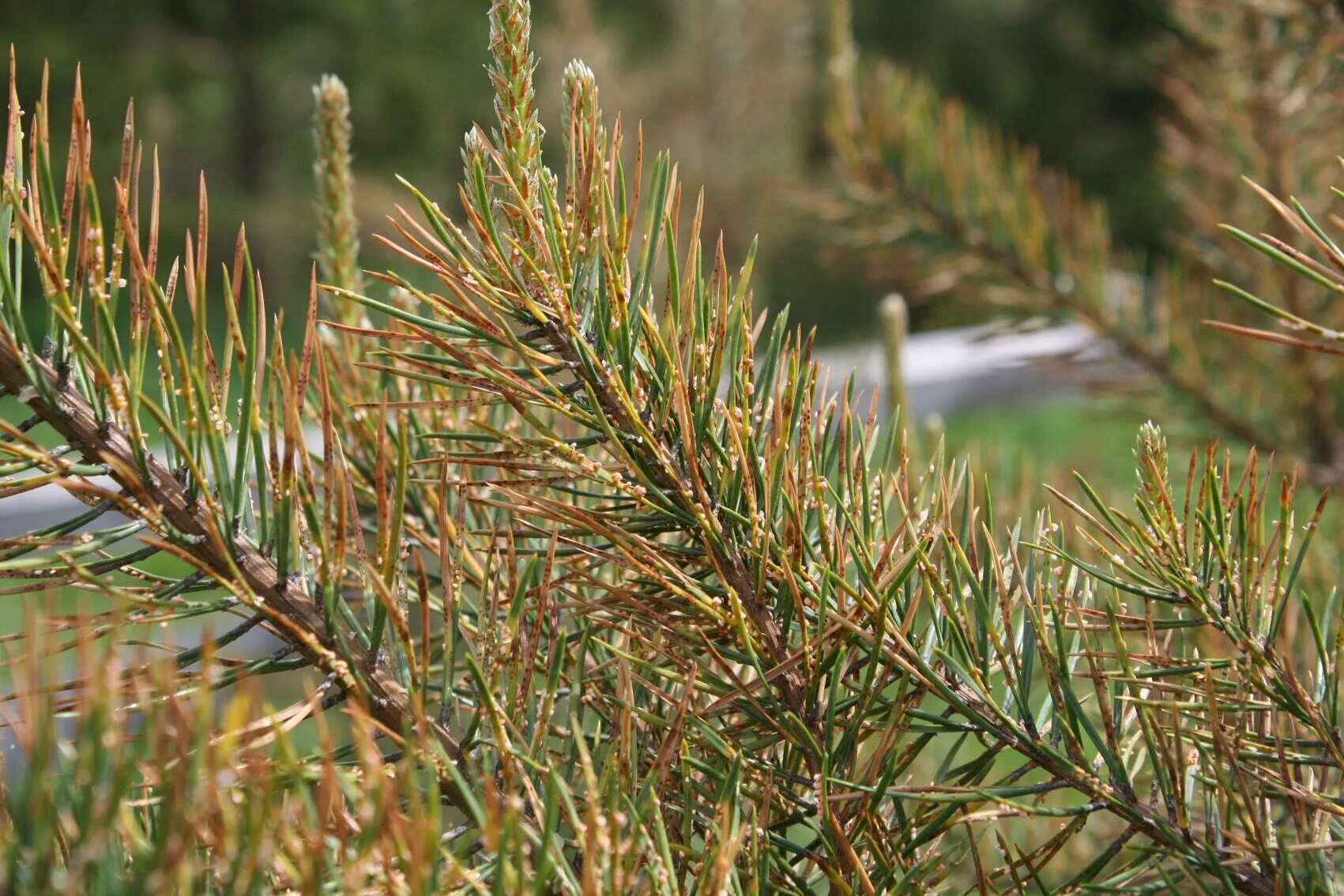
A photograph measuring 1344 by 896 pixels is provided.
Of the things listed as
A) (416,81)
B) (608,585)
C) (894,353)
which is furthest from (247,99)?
(608,585)

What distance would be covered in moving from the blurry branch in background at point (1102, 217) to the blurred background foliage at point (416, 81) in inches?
155

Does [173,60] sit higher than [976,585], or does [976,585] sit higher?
[173,60]

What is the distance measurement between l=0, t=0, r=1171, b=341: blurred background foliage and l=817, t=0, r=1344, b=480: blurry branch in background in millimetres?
3941

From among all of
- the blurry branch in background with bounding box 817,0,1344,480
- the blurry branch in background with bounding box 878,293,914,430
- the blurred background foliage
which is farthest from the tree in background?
the blurred background foliage

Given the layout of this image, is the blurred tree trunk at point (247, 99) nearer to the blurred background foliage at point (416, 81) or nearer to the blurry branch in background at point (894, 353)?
Result: the blurred background foliage at point (416, 81)

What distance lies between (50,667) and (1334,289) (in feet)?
0.74

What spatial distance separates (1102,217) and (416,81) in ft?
20.0

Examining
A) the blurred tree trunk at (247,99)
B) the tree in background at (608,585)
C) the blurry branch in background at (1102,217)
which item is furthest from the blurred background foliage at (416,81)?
the tree in background at (608,585)

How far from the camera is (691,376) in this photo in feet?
0.80

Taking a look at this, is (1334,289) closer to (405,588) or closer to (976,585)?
(976,585)

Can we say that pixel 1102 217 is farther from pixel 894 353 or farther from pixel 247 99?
pixel 247 99

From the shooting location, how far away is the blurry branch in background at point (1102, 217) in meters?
0.57

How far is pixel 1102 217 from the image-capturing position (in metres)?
0.62

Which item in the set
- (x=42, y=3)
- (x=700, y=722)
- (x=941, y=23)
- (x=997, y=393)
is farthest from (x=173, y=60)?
(x=700, y=722)
